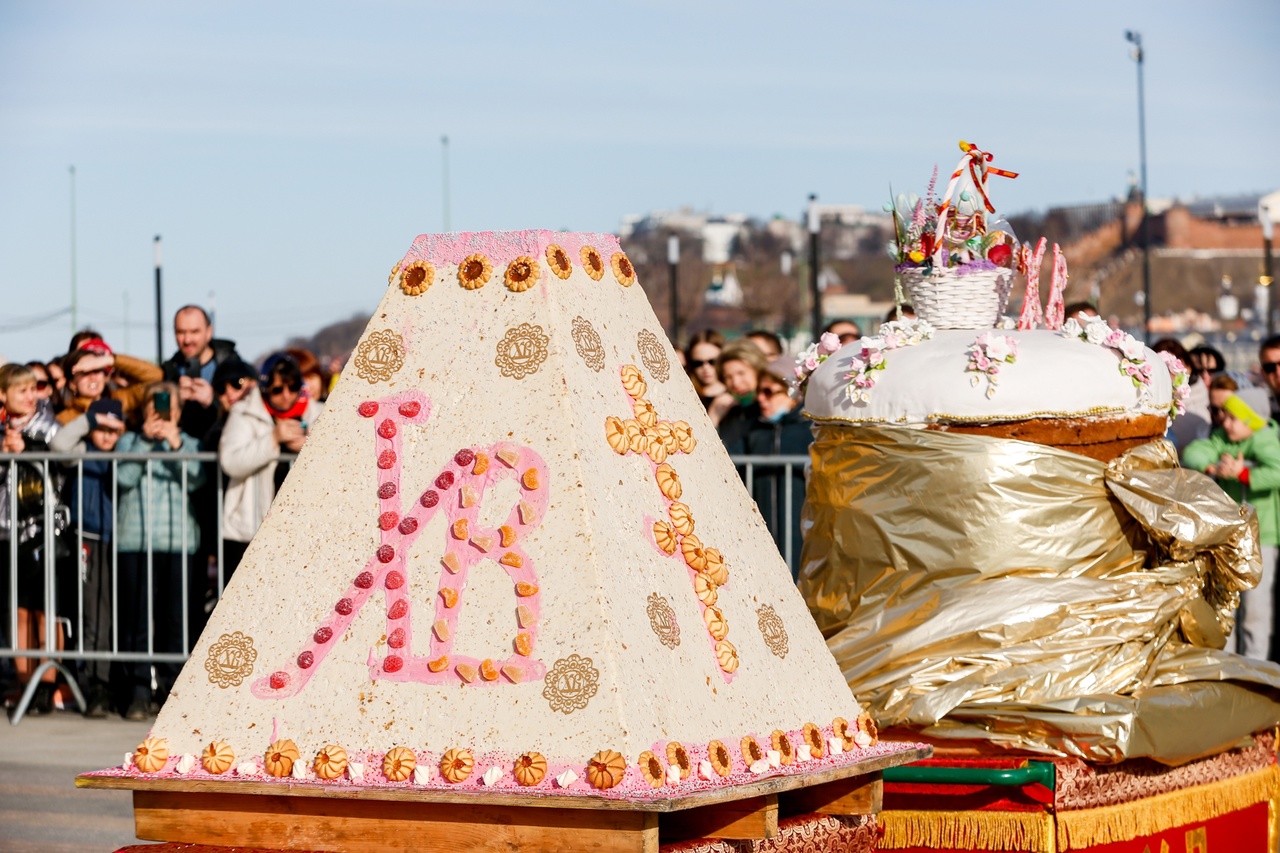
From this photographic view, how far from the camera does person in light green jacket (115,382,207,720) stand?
842 centimetres

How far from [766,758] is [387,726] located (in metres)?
0.70

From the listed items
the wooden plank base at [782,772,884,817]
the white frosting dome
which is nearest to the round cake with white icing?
the white frosting dome

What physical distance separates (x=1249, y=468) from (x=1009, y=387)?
339 centimetres

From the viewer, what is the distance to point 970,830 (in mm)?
4793

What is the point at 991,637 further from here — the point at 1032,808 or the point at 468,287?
the point at 468,287

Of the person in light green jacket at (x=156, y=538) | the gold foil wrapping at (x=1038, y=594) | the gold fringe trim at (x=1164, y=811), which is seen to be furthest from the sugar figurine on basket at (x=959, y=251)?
the person in light green jacket at (x=156, y=538)

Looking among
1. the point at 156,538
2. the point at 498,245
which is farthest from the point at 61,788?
the point at 498,245

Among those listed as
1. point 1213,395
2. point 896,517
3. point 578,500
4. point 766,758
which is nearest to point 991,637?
point 896,517

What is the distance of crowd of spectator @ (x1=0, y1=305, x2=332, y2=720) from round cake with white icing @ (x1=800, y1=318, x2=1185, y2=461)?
365 cm

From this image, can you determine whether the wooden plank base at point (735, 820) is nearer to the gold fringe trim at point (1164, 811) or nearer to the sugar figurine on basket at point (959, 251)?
the gold fringe trim at point (1164, 811)

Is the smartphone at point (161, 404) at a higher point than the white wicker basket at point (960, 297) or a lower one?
lower

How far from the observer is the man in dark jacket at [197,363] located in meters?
8.77

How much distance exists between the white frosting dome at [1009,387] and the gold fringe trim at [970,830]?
3.67ft

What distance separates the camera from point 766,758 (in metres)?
3.28
